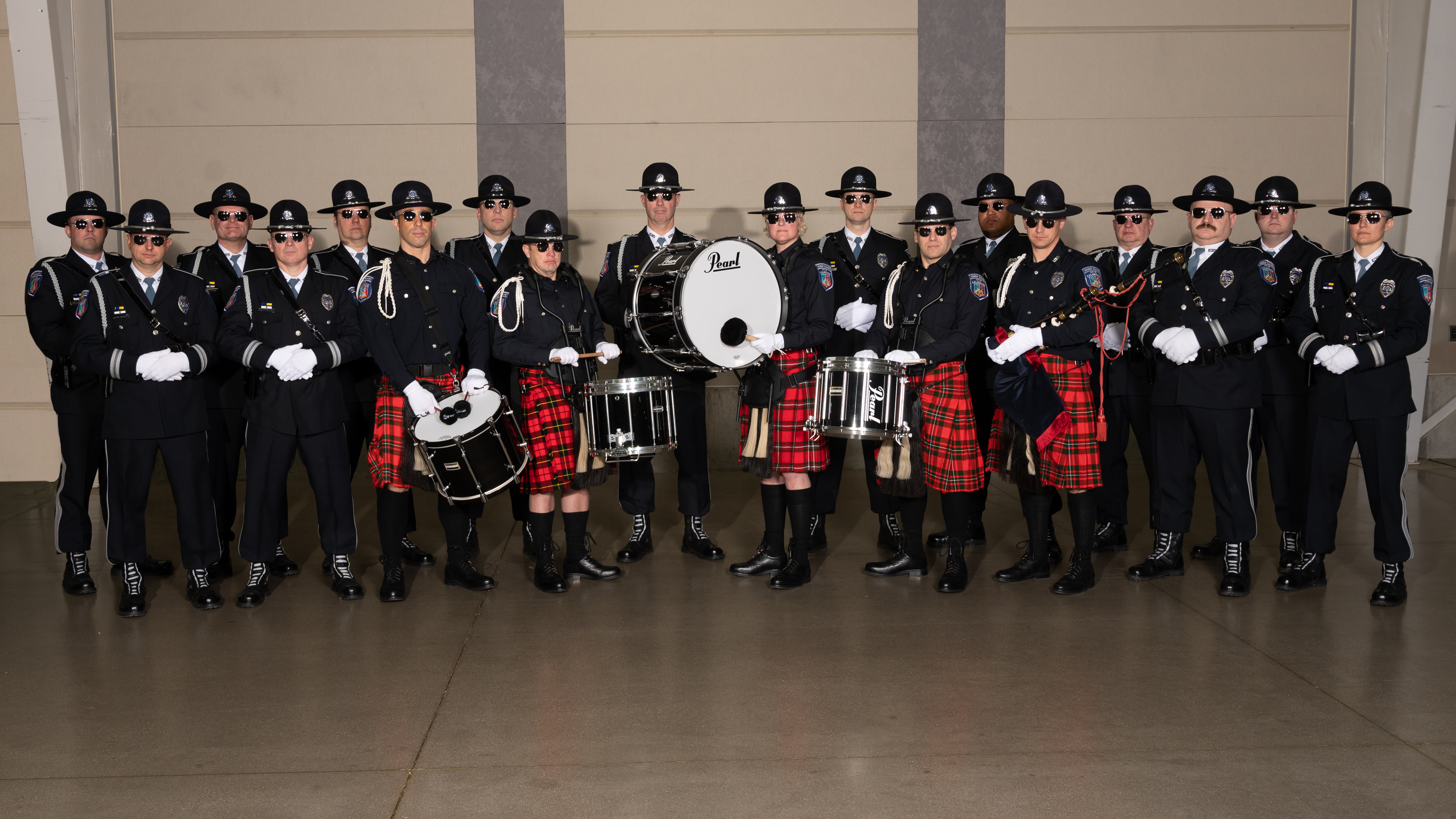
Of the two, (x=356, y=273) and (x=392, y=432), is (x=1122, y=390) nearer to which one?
(x=392, y=432)

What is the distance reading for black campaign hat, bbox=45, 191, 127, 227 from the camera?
4.91m

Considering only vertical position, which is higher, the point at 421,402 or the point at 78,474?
the point at 421,402

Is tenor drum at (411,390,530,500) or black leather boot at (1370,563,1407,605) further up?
tenor drum at (411,390,530,500)

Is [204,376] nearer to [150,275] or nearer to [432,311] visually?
[150,275]

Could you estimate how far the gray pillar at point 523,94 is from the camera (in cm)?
779

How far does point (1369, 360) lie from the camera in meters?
4.40

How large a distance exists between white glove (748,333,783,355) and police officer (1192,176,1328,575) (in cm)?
212

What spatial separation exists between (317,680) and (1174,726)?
8.84ft

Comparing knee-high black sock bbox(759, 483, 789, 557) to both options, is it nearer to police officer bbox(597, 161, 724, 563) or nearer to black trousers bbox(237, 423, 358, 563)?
police officer bbox(597, 161, 724, 563)

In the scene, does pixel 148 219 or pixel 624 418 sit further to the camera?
pixel 624 418

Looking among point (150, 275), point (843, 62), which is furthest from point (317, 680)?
point (843, 62)

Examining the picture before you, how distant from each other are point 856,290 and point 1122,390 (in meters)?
1.37

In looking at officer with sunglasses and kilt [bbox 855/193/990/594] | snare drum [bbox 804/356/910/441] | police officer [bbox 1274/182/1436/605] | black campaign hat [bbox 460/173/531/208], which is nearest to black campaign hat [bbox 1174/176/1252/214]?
police officer [bbox 1274/182/1436/605]

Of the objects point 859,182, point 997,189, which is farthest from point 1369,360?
point 859,182
